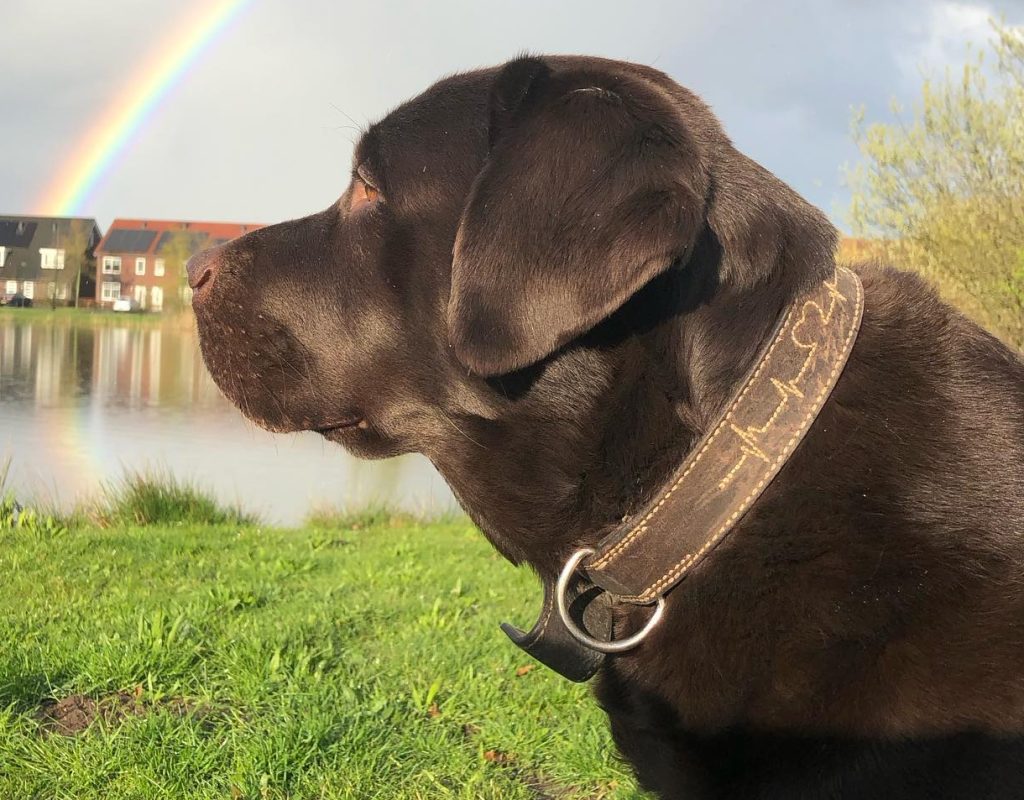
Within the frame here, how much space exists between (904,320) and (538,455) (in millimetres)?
802

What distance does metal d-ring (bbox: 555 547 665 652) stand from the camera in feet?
5.42

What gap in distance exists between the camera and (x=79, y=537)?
6.03m

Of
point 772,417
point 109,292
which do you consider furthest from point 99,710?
point 109,292

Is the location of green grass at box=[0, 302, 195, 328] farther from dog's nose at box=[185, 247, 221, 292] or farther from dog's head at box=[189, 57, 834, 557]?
dog's head at box=[189, 57, 834, 557]

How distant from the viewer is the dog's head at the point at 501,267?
5.41ft

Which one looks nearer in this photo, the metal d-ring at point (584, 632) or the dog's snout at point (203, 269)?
the metal d-ring at point (584, 632)

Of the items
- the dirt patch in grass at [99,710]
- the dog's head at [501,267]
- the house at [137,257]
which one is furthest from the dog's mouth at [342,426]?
the house at [137,257]

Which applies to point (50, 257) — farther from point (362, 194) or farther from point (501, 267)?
point (501, 267)

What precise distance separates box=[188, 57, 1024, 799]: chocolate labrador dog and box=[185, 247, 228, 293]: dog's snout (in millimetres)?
597

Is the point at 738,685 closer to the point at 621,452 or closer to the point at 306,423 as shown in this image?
the point at 621,452

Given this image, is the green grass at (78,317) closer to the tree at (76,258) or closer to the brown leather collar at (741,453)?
the tree at (76,258)

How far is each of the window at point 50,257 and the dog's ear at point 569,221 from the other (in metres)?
79.6

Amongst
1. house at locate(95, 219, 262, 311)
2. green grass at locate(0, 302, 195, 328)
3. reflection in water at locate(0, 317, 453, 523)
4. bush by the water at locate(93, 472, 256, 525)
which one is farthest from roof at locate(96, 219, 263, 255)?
bush by the water at locate(93, 472, 256, 525)

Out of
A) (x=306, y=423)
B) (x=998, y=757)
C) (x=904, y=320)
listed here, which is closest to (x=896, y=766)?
(x=998, y=757)
